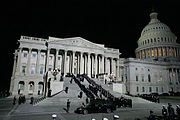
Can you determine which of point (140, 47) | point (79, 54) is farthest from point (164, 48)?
point (79, 54)

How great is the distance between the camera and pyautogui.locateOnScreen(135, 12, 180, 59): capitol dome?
304ft

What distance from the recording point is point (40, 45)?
50.5 m

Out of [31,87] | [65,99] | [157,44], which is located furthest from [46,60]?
[157,44]

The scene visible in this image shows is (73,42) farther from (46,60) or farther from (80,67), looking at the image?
(46,60)

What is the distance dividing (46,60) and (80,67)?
42.3ft

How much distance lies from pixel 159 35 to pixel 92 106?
3870 inches

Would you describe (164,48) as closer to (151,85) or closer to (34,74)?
(151,85)

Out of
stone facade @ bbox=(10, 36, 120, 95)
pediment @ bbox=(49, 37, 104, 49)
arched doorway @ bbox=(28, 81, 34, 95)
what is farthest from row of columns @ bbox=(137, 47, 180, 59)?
arched doorway @ bbox=(28, 81, 34, 95)

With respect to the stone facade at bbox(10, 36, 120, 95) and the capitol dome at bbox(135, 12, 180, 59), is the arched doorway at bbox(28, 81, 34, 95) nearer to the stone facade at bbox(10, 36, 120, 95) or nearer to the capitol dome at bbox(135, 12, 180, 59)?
the stone facade at bbox(10, 36, 120, 95)

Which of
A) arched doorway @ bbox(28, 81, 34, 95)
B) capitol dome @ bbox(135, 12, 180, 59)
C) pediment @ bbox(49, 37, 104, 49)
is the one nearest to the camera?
arched doorway @ bbox(28, 81, 34, 95)

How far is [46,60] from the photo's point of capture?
49.6 meters

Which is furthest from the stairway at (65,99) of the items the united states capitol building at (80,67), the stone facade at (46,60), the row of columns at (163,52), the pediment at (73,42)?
the row of columns at (163,52)

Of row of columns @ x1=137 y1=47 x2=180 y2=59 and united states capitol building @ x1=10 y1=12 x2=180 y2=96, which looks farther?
row of columns @ x1=137 y1=47 x2=180 y2=59

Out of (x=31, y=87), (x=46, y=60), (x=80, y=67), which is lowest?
(x=31, y=87)
